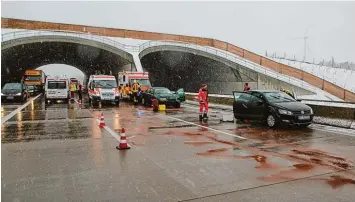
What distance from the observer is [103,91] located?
24.4m

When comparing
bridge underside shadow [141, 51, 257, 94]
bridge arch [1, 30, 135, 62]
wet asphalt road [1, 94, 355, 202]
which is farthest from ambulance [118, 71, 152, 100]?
wet asphalt road [1, 94, 355, 202]

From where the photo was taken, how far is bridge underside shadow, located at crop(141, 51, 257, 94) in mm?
45312

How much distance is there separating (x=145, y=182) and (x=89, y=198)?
1083 millimetres

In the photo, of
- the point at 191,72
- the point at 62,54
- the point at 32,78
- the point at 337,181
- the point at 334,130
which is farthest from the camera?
the point at 191,72

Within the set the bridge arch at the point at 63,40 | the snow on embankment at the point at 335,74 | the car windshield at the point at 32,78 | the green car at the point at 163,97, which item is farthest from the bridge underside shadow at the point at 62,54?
the snow on embankment at the point at 335,74

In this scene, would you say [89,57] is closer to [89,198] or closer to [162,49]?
[162,49]

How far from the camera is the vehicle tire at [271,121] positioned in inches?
483

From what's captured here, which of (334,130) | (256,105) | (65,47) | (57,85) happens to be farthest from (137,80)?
(65,47)

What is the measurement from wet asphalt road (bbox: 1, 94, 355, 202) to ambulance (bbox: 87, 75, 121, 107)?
12959 millimetres

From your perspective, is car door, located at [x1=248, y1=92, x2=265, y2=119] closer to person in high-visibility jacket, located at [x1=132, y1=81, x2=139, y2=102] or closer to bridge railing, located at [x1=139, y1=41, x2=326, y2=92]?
person in high-visibility jacket, located at [x1=132, y1=81, x2=139, y2=102]

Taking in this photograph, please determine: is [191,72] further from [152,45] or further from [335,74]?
[335,74]

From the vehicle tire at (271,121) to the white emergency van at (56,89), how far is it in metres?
20.5

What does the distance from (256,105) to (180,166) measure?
7425 millimetres

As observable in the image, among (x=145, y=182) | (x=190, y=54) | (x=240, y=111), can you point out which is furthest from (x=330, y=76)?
(x=145, y=182)
